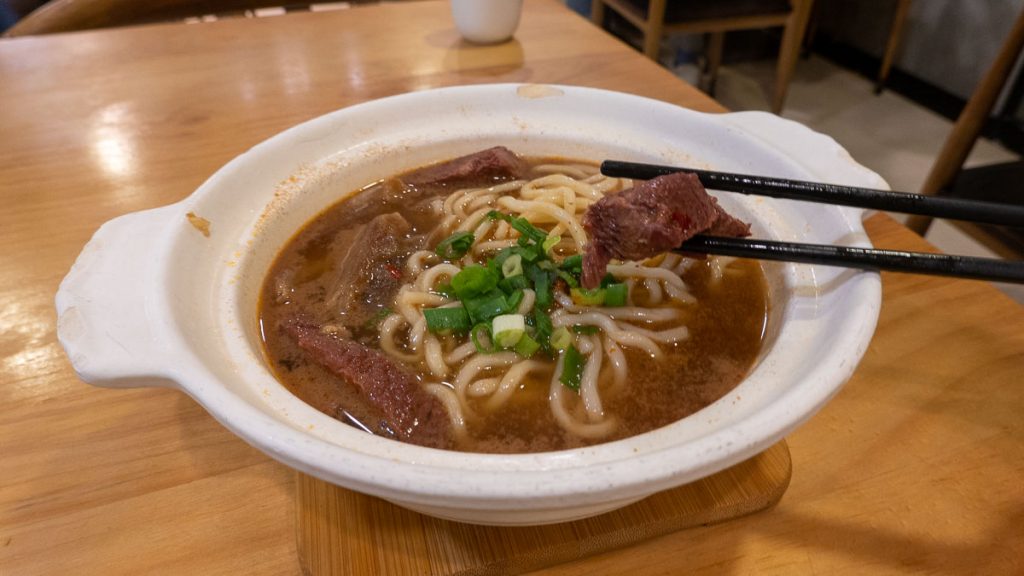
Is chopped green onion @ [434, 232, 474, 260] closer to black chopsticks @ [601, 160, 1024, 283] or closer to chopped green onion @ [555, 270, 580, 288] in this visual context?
chopped green onion @ [555, 270, 580, 288]

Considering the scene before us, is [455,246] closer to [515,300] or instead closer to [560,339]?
[515,300]

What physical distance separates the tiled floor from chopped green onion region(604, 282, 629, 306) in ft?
12.6

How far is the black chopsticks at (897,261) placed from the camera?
1.12 meters

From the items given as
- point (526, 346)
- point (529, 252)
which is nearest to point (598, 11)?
point (529, 252)

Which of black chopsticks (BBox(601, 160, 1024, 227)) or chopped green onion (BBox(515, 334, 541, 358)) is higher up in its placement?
black chopsticks (BBox(601, 160, 1024, 227))

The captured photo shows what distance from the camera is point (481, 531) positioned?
3.76 ft

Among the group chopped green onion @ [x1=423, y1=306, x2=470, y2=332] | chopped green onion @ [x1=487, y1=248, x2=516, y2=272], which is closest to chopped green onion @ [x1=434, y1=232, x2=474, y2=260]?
chopped green onion @ [x1=487, y1=248, x2=516, y2=272]

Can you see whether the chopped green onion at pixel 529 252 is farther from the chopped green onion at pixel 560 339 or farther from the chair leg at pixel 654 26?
the chair leg at pixel 654 26

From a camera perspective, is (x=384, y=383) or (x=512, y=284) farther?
(x=512, y=284)

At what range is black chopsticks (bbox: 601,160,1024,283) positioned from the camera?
3.70ft

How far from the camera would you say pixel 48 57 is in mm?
3086

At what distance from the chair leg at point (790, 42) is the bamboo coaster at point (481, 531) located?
5.09 m

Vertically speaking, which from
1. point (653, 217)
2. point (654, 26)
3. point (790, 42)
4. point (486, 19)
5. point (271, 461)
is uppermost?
point (653, 217)

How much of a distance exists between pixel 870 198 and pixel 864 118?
5.51 meters
